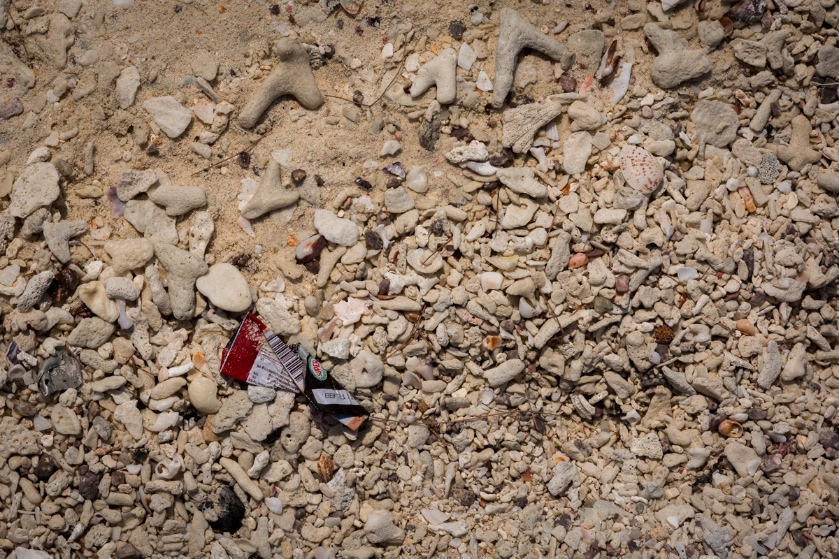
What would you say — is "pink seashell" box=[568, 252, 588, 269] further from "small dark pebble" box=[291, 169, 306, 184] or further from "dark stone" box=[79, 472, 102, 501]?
"dark stone" box=[79, 472, 102, 501]

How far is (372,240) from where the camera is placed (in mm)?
2711

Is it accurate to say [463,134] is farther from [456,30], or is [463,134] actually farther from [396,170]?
[456,30]

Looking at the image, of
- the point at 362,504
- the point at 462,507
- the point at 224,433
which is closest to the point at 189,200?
the point at 224,433

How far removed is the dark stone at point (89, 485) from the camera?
2.66m

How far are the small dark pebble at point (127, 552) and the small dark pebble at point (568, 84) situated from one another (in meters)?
2.58

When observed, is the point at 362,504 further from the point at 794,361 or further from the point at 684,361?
the point at 794,361

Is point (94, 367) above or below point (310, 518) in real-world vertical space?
above

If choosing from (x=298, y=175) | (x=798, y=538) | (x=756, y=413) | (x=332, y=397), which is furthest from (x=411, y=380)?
(x=798, y=538)

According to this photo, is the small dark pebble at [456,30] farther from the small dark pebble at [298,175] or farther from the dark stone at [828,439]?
the dark stone at [828,439]

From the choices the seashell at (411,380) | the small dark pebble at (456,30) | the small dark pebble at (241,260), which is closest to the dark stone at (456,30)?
the small dark pebble at (456,30)

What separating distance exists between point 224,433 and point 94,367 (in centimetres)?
56

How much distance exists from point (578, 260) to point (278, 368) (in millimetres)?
1282

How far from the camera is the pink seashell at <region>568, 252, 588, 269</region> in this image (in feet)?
8.95

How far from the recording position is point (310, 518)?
108 inches
